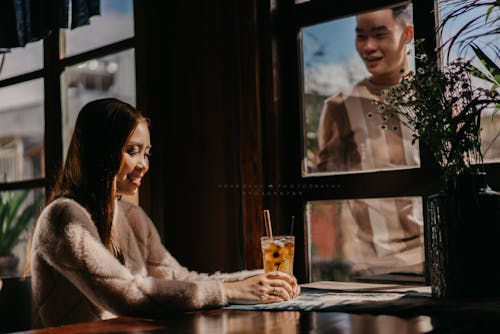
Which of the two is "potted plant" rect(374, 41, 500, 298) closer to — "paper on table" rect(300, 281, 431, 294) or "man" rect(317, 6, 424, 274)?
"paper on table" rect(300, 281, 431, 294)

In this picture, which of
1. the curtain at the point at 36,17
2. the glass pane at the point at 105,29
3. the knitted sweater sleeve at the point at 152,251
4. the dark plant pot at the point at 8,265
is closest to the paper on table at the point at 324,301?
the knitted sweater sleeve at the point at 152,251

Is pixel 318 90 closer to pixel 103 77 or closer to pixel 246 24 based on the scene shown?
pixel 246 24

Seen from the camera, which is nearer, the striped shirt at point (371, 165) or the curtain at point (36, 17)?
the striped shirt at point (371, 165)

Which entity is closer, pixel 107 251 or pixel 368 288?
pixel 107 251

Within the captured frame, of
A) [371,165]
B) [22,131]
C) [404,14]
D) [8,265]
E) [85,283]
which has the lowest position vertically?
[8,265]

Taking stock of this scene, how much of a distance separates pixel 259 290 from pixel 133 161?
53cm

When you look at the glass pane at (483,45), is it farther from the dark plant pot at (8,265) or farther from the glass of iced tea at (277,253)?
the dark plant pot at (8,265)

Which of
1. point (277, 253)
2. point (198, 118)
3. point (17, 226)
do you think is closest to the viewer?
point (277, 253)

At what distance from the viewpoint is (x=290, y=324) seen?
1212 millimetres

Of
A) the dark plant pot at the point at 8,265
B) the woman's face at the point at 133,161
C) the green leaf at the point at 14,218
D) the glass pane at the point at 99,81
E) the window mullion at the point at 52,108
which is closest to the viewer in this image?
the woman's face at the point at 133,161

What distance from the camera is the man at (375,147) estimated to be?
6.65 ft

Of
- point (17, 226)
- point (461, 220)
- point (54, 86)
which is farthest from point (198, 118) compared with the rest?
point (17, 226)

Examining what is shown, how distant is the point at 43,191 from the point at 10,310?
1.66m

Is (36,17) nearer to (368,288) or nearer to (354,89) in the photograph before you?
(354,89)
